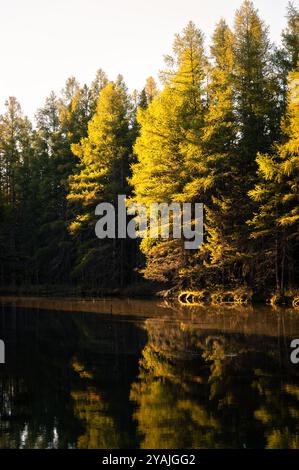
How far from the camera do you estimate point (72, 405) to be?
9.41 metres

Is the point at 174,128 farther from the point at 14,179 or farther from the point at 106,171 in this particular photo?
the point at 14,179

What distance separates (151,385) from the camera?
35.2 ft

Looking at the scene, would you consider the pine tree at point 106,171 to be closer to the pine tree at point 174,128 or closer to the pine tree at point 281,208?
the pine tree at point 174,128

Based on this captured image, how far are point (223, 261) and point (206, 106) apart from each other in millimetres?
9328

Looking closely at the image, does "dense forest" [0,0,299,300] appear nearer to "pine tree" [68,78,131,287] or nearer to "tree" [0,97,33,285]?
"pine tree" [68,78,131,287]

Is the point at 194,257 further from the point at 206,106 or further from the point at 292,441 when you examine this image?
the point at 292,441

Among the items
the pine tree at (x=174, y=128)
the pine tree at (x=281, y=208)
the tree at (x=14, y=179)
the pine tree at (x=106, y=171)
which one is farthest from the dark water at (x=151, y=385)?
the tree at (x=14, y=179)

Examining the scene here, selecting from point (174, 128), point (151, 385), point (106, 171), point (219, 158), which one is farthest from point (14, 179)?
point (151, 385)

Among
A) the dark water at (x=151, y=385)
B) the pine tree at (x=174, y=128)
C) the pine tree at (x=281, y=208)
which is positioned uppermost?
the pine tree at (x=174, y=128)

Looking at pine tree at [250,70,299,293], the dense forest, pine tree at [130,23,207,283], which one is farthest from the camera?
pine tree at [130,23,207,283]

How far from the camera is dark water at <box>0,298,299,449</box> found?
25.5 ft

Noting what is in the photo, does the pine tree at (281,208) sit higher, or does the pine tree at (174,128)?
the pine tree at (174,128)

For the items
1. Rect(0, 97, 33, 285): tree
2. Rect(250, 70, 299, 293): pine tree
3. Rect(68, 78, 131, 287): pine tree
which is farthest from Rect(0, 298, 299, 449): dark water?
Rect(0, 97, 33, 285): tree

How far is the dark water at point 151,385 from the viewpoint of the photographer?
777cm
